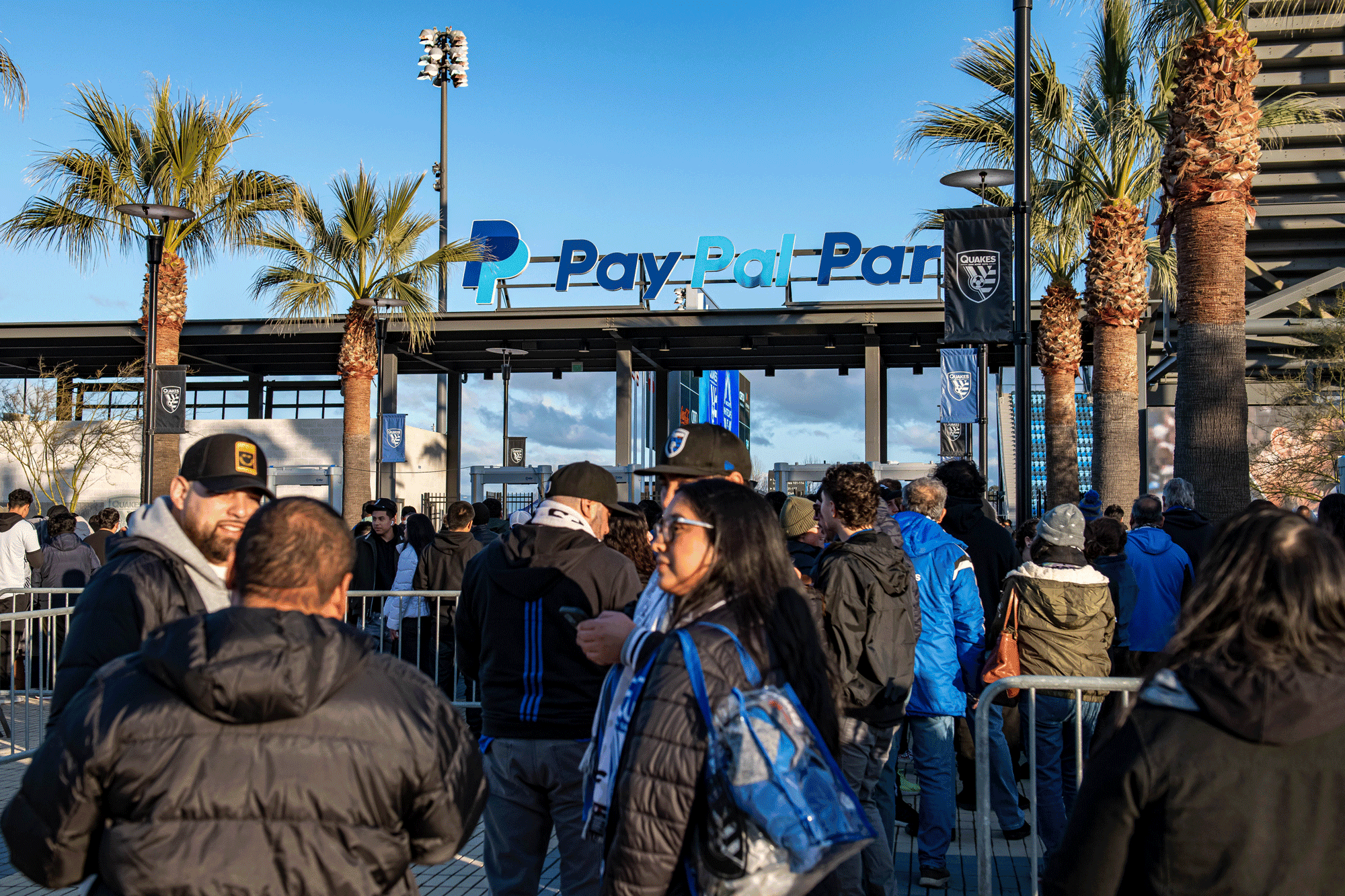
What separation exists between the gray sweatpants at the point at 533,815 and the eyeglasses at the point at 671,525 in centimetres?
138

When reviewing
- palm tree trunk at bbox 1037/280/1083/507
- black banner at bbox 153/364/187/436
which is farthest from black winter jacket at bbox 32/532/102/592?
palm tree trunk at bbox 1037/280/1083/507

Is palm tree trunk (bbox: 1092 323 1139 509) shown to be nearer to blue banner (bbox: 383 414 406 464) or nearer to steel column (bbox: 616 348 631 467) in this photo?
steel column (bbox: 616 348 631 467)

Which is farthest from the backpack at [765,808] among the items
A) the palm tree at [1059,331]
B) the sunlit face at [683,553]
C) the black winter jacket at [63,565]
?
the palm tree at [1059,331]

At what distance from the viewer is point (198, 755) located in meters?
2.07

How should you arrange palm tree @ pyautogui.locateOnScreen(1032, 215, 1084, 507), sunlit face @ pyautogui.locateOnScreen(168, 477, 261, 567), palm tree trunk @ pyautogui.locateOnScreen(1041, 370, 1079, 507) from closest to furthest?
sunlit face @ pyautogui.locateOnScreen(168, 477, 261, 567)
palm tree trunk @ pyautogui.locateOnScreen(1041, 370, 1079, 507)
palm tree @ pyautogui.locateOnScreen(1032, 215, 1084, 507)

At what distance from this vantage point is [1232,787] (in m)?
1.91

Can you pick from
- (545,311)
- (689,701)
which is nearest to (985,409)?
(545,311)

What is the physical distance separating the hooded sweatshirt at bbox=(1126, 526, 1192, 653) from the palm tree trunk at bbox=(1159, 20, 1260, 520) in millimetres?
4293

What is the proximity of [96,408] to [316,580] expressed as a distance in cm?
3103

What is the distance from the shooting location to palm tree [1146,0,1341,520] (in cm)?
1069

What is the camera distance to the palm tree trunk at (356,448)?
22.8 meters

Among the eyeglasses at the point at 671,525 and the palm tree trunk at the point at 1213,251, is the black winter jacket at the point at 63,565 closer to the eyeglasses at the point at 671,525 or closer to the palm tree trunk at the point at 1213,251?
the eyeglasses at the point at 671,525

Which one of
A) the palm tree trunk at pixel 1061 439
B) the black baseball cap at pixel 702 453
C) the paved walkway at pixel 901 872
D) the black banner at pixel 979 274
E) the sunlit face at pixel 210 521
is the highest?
the black banner at pixel 979 274

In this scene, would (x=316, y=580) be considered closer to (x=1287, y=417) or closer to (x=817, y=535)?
(x=817, y=535)
